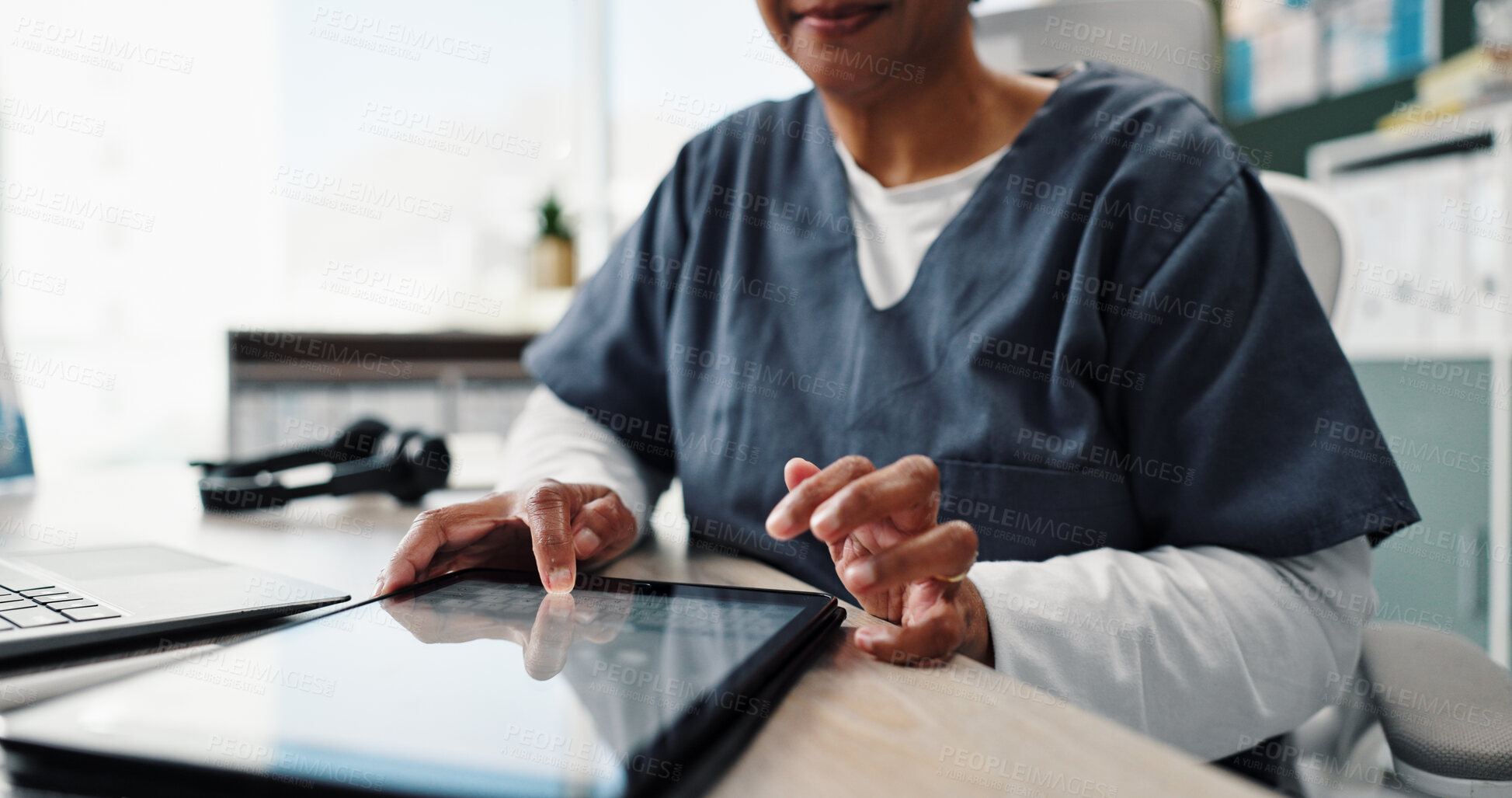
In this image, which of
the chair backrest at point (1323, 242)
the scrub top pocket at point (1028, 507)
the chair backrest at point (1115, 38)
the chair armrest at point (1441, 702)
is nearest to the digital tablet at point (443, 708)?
the scrub top pocket at point (1028, 507)

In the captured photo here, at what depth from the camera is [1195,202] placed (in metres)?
0.66

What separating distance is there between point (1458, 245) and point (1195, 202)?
1748mm

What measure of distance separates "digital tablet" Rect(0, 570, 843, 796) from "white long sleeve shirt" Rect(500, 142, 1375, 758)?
0.14m

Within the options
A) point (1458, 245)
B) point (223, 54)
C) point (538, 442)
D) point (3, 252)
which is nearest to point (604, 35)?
point (223, 54)

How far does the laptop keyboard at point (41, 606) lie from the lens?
15.2 inches

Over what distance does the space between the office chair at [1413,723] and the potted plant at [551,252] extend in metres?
2.70

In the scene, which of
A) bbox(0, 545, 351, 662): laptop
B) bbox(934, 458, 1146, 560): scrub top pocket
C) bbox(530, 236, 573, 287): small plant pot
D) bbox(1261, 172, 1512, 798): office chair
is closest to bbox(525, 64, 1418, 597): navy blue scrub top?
A: bbox(934, 458, 1146, 560): scrub top pocket

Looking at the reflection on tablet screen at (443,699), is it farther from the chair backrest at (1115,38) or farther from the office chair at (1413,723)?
the chair backrest at (1115,38)

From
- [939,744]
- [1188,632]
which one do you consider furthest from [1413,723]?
[939,744]

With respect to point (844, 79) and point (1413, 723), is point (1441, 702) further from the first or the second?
point (844, 79)

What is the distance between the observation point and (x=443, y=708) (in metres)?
0.29

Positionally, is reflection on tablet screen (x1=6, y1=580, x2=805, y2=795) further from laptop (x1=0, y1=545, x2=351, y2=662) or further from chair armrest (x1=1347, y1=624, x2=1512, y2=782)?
chair armrest (x1=1347, y1=624, x2=1512, y2=782)

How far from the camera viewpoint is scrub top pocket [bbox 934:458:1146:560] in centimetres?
66

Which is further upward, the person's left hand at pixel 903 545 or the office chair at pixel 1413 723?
the person's left hand at pixel 903 545
